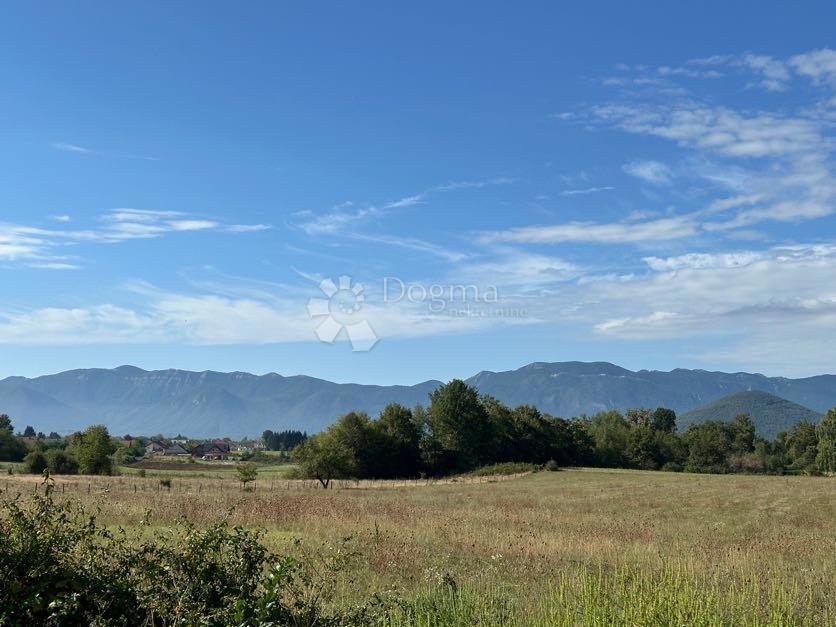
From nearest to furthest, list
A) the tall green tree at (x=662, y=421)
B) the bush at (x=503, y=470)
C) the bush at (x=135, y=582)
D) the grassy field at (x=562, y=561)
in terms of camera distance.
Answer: the bush at (x=135, y=582) < the grassy field at (x=562, y=561) < the bush at (x=503, y=470) < the tall green tree at (x=662, y=421)

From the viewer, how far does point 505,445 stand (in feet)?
334

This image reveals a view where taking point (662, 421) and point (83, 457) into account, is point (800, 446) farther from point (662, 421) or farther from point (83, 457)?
point (83, 457)

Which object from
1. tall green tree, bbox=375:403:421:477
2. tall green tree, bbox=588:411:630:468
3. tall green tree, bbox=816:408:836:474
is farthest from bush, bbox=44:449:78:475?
tall green tree, bbox=816:408:836:474

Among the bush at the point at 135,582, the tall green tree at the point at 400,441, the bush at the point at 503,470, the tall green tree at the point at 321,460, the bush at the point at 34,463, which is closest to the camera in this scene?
the bush at the point at 135,582

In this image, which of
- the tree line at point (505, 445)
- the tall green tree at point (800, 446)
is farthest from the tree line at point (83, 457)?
the tall green tree at point (800, 446)

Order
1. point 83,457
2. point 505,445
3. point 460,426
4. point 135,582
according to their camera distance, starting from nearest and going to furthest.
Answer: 1. point 135,582
2. point 83,457
3. point 460,426
4. point 505,445

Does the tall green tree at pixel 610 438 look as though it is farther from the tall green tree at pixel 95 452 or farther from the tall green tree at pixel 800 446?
the tall green tree at pixel 95 452

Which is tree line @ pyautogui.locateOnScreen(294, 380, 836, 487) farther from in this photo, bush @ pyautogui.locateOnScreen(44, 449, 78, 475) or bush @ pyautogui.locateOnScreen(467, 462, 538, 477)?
bush @ pyautogui.locateOnScreen(44, 449, 78, 475)

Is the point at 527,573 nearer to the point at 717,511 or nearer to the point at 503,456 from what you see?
the point at 717,511

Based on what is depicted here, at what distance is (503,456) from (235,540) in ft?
307

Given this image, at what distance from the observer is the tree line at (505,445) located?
89.1m

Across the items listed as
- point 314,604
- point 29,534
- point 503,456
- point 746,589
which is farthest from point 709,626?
point 503,456

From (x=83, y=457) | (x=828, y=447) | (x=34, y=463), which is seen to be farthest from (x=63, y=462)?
(x=828, y=447)

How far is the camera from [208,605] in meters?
8.26
